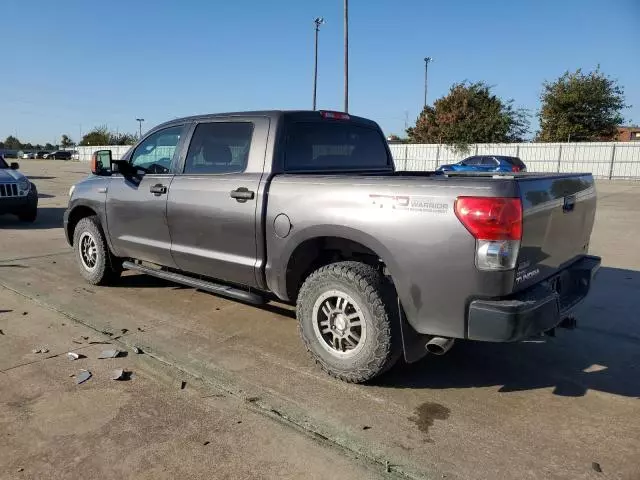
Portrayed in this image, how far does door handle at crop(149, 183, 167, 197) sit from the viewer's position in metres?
4.69

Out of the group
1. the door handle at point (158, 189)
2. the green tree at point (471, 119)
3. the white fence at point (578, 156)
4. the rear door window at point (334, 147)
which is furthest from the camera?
the green tree at point (471, 119)

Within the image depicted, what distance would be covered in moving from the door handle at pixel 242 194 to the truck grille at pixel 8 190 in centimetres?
864

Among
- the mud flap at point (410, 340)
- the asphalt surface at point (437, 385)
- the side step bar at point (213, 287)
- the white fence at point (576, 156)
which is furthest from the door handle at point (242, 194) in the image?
the white fence at point (576, 156)

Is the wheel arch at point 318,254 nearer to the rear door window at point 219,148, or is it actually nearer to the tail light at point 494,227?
the tail light at point 494,227

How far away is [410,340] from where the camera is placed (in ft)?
10.6

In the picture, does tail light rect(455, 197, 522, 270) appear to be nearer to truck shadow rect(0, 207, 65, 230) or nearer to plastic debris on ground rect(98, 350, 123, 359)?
plastic debris on ground rect(98, 350, 123, 359)

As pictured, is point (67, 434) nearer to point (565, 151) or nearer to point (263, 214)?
point (263, 214)

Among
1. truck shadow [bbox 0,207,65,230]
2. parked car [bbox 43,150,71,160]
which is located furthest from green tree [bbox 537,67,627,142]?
parked car [bbox 43,150,71,160]

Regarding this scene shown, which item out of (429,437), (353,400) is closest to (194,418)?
(353,400)

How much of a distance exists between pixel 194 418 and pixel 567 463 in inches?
81.4

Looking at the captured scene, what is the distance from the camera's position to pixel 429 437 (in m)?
2.83

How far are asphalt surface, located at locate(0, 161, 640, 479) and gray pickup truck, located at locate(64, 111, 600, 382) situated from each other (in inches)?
13.0

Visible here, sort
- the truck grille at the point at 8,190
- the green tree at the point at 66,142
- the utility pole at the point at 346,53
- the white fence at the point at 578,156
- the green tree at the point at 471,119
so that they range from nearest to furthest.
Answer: the truck grille at the point at 8,190
the utility pole at the point at 346,53
the white fence at the point at 578,156
the green tree at the point at 471,119
the green tree at the point at 66,142

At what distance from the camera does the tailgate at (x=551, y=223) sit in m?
2.88
